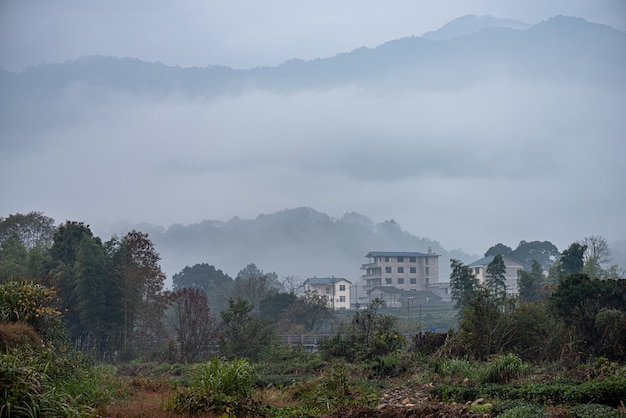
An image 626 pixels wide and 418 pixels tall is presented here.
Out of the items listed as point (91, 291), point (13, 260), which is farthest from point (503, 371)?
point (13, 260)

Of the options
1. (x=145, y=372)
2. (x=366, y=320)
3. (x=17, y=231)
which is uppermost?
(x=17, y=231)

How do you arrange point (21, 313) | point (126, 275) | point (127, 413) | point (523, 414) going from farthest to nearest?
1. point (126, 275)
2. point (21, 313)
3. point (127, 413)
4. point (523, 414)

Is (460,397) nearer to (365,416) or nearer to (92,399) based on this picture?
(365,416)

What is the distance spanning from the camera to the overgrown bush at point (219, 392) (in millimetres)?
11531

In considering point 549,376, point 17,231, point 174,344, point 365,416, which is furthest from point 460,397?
point 17,231

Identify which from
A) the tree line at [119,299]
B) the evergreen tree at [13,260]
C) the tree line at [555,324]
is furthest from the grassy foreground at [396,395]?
the evergreen tree at [13,260]

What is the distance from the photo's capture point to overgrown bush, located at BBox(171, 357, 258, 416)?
11531 millimetres

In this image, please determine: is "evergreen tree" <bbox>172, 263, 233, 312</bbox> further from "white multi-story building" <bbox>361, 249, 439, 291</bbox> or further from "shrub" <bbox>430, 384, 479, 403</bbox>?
"shrub" <bbox>430, 384, 479, 403</bbox>

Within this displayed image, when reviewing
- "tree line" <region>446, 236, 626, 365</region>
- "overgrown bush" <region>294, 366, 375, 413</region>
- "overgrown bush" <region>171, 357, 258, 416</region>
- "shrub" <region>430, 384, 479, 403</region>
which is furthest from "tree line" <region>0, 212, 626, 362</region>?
"shrub" <region>430, 384, 479, 403</region>

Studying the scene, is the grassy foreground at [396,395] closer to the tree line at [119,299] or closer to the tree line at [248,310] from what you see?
the tree line at [248,310]

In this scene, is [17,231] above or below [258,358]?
above

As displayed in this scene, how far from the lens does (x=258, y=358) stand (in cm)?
2761

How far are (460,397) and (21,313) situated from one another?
9.64 metres

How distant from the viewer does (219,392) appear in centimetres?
1200
